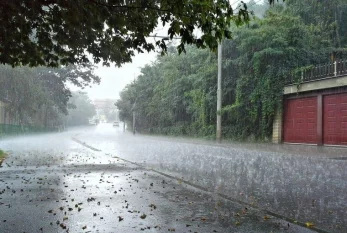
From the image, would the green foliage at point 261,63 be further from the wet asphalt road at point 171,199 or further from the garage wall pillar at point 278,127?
the wet asphalt road at point 171,199

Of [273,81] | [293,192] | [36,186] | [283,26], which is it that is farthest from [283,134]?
[36,186]

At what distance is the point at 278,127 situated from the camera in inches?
915

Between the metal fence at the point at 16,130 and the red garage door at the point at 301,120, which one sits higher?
the red garage door at the point at 301,120

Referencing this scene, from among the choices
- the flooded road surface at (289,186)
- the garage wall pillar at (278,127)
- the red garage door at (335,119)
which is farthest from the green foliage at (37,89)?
the flooded road surface at (289,186)

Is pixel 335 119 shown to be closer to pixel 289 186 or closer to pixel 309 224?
pixel 289 186

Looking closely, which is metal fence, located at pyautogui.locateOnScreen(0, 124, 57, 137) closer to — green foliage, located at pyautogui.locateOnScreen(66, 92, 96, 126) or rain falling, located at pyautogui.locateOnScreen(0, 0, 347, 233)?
rain falling, located at pyautogui.locateOnScreen(0, 0, 347, 233)

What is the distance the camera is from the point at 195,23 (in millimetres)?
5738

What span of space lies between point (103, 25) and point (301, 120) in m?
16.7

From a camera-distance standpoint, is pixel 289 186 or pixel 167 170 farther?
pixel 167 170

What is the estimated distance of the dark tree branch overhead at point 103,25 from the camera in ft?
18.4

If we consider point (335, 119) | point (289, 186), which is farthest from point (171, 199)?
point (335, 119)

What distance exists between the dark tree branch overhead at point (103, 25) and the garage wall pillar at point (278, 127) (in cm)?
1616

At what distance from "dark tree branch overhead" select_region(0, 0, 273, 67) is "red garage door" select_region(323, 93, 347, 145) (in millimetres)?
13697

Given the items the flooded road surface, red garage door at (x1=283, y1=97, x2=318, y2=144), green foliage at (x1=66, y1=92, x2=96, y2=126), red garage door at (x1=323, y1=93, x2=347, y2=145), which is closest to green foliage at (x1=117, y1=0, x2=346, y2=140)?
red garage door at (x1=283, y1=97, x2=318, y2=144)
